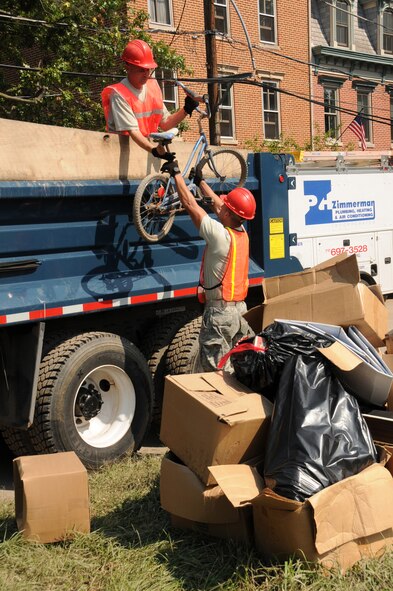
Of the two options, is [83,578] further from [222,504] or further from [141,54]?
[141,54]

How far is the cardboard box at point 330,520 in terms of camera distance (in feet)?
10.2

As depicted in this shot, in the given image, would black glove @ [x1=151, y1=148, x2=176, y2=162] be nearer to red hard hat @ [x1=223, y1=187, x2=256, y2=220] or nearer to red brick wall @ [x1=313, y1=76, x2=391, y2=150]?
red hard hat @ [x1=223, y1=187, x2=256, y2=220]

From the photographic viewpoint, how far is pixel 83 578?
3.39 meters

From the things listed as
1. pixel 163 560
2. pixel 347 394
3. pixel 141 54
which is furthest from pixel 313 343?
pixel 141 54

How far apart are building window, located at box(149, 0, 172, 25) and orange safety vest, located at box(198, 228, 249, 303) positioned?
15.7 meters

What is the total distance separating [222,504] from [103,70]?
10812 mm

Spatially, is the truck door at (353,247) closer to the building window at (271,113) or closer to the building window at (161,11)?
the building window at (161,11)

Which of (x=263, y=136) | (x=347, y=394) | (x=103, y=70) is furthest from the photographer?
(x=263, y=136)

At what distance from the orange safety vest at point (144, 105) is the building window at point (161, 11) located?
14.3m

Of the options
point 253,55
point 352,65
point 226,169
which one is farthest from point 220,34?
point 352,65

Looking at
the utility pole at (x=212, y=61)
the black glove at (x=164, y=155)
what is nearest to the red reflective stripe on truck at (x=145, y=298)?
the black glove at (x=164, y=155)

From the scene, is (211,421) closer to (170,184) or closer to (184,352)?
(184,352)

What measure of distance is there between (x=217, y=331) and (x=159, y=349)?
0.86 meters

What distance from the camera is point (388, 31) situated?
26672mm
